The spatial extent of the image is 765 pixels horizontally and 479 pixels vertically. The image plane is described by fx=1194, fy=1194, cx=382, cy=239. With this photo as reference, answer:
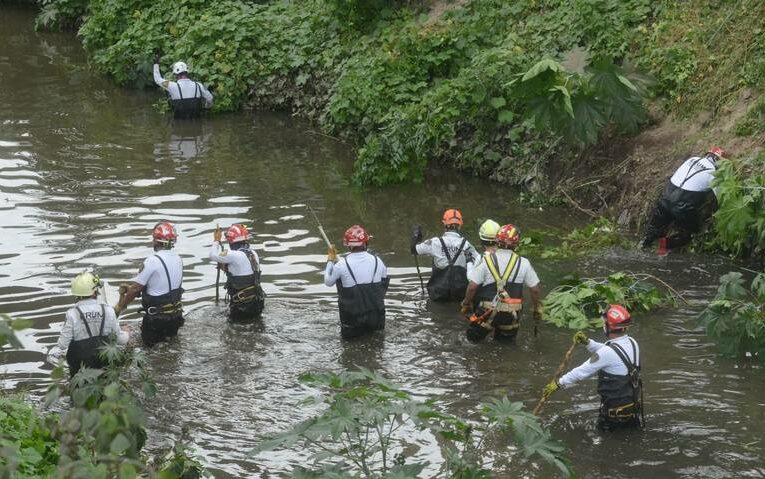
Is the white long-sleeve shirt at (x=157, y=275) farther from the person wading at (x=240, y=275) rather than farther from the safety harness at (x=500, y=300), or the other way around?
the safety harness at (x=500, y=300)

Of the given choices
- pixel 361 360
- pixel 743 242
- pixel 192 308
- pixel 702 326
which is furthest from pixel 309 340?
pixel 743 242

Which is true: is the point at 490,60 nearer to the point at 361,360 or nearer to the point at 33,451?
the point at 361,360

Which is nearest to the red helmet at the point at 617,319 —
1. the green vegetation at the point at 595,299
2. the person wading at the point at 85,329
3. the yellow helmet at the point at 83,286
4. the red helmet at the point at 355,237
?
the green vegetation at the point at 595,299

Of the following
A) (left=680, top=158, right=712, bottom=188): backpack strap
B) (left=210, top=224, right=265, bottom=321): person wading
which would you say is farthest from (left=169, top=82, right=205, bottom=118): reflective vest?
(left=680, top=158, right=712, bottom=188): backpack strap

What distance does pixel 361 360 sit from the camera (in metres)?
13.3

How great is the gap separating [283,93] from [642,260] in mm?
10071

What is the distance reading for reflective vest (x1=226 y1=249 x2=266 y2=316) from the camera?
46.1 ft

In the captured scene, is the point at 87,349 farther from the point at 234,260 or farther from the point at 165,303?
the point at 234,260

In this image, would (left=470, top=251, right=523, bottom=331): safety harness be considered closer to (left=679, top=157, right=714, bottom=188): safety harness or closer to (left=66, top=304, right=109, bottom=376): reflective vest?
(left=679, top=157, right=714, bottom=188): safety harness

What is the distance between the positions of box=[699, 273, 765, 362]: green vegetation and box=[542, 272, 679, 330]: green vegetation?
1.48 m

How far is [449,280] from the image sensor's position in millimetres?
14672

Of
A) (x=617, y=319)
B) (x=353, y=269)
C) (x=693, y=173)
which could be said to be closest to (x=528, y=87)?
(x=693, y=173)

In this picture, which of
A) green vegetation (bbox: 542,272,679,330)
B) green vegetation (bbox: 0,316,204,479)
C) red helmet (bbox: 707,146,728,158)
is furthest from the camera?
red helmet (bbox: 707,146,728,158)

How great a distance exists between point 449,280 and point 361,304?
4.99ft
